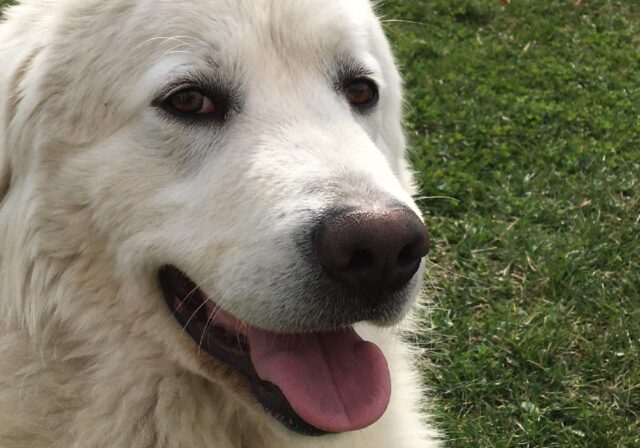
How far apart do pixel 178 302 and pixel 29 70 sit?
95 centimetres

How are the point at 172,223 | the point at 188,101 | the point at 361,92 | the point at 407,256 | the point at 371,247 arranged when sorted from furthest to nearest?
the point at 361,92, the point at 188,101, the point at 172,223, the point at 407,256, the point at 371,247

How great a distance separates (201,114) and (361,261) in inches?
31.6

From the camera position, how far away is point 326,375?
2521 mm

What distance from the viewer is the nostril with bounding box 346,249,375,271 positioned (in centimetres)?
215

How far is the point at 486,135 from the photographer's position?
6.13 meters

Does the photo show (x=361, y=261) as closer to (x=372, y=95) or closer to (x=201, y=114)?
(x=201, y=114)

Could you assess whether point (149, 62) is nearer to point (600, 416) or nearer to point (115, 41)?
point (115, 41)

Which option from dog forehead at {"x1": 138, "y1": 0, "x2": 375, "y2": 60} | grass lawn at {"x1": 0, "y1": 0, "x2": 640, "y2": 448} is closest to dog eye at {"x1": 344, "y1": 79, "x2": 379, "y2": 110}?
dog forehead at {"x1": 138, "y1": 0, "x2": 375, "y2": 60}

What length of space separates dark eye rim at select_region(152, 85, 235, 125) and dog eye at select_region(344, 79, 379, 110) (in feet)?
1.51

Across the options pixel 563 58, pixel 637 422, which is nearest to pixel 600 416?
pixel 637 422

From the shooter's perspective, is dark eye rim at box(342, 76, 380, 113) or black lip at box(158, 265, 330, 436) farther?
dark eye rim at box(342, 76, 380, 113)

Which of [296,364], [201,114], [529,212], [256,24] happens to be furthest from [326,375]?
[529,212]

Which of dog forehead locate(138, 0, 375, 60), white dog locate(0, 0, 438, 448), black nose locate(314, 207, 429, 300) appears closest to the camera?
black nose locate(314, 207, 429, 300)

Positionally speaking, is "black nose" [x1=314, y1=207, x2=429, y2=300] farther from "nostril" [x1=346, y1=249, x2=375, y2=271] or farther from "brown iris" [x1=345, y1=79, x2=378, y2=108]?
"brown iris" [x1=345, y1=79, x2=378, y2=108]
